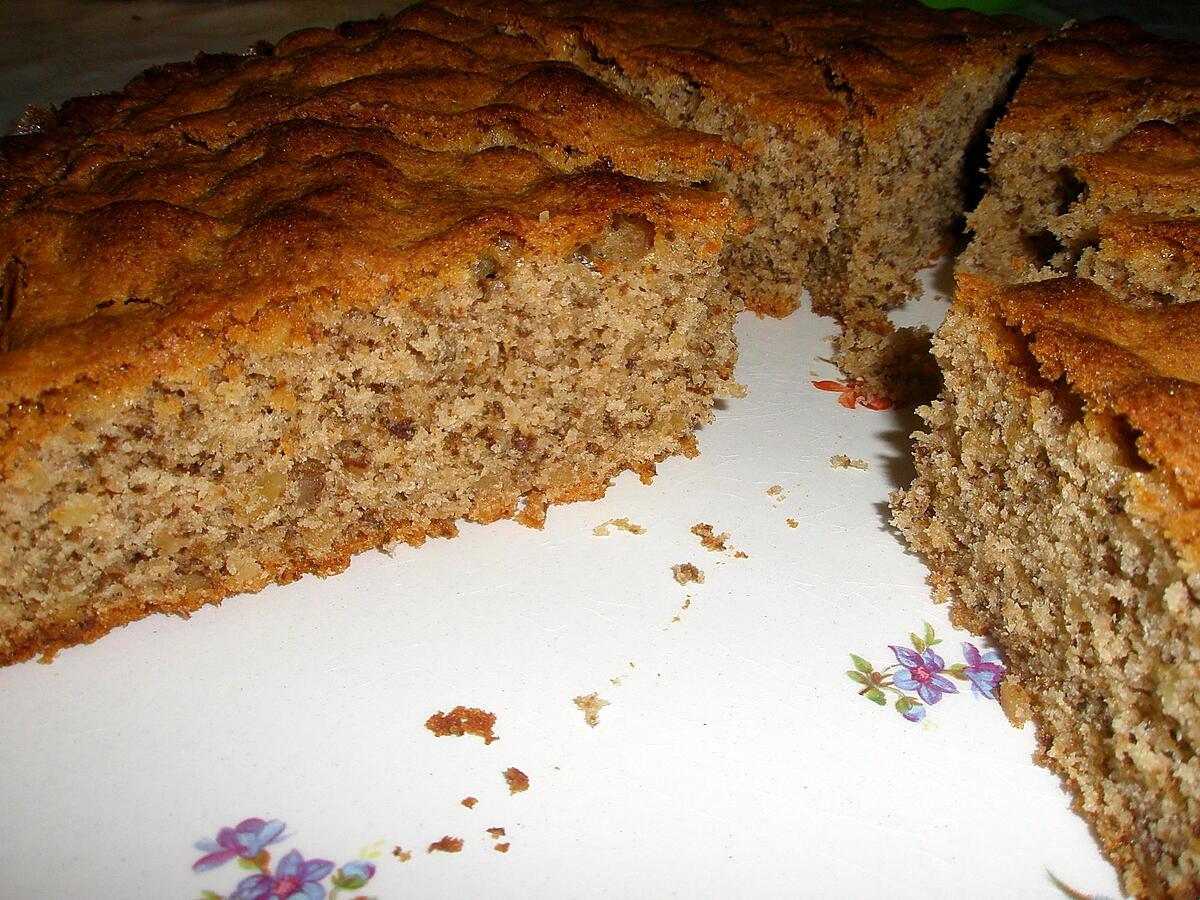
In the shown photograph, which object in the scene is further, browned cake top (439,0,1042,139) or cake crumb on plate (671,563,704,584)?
browned cake top (439,0,1042,139)

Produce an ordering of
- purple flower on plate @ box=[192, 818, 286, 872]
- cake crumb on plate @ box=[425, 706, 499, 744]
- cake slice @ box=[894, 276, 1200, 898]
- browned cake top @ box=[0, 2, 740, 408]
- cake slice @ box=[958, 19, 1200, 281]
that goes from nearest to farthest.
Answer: cake slice @ box=[894, 276, 1200, 898] < purple flower on plate @ box=[192, 818, 286, 872] < cake crumb on plate @ box=[425, 706, 499, 744] < browned cake top @ box=[0, 2, 740, 408] < cake slice @ box=[958, 19, 1200, 281]

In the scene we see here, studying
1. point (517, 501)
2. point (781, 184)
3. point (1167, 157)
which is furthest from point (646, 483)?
point (1167, 157)

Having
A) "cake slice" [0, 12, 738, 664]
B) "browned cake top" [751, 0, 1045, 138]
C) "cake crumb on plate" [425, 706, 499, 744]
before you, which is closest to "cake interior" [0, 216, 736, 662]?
"cake slice" [0, 12, 738, 664]

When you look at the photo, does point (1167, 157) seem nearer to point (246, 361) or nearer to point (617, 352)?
point (617, 352)

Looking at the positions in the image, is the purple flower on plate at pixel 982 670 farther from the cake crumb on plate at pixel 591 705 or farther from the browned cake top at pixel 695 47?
the browned cake top at pixel 695 47

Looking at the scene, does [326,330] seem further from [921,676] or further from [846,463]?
[921,676]

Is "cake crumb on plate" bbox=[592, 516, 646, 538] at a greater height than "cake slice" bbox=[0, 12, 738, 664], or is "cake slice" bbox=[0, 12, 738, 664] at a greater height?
"cake slice" bbox=[0, 12, 738, 664]

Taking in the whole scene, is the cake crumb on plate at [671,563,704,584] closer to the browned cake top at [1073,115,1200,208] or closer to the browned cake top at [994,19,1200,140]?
the browned cake top at [1073,115,1200,208]
